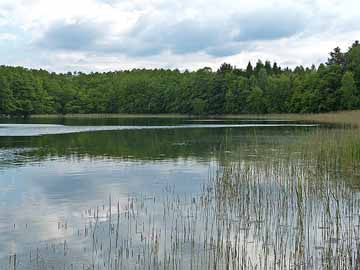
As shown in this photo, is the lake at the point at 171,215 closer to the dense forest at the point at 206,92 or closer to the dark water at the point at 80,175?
the dark water at the point at 80,175

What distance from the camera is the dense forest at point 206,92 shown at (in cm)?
7612

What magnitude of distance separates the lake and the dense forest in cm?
5823

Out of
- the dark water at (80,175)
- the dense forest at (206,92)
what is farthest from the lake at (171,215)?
the dense forest at (206,92)

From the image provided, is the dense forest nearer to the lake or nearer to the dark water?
the dark water

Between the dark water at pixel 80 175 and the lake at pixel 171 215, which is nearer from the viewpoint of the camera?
the lake at pixel 171 215

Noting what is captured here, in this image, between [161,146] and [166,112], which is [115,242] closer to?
[161,146]

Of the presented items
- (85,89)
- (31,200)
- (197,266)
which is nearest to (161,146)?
(31,200)

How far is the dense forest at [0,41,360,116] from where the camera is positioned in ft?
250

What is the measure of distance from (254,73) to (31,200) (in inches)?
3702

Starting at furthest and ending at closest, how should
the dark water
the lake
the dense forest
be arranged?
the dense forest → the dark water → the lake

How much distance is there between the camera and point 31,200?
45.1 feet

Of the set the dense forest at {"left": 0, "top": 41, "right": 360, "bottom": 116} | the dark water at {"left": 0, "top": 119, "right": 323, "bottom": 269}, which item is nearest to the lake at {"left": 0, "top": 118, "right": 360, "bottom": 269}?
the dark water at {"left": 0, "top": 119, "right": 323, "bottom": 269}

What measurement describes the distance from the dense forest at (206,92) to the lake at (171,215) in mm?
58231

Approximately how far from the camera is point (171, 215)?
11.6 meters
